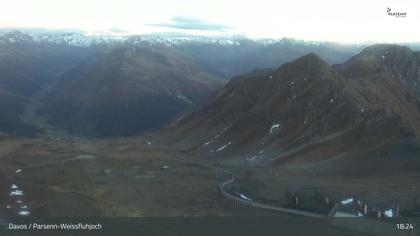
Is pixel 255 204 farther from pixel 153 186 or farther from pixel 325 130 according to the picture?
pixel 325 130

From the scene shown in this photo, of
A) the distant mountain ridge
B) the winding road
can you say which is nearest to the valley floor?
the winding road

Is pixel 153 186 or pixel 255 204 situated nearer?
pixel 255 204

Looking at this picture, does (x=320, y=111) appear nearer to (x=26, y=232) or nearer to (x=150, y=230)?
(x=150, y=230)

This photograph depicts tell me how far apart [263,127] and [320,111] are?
1661 cm

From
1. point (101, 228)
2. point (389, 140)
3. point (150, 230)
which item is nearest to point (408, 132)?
point (389, 140)

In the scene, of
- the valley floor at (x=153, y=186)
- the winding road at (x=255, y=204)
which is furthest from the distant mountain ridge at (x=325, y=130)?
the winding road at (x=255, y=204)

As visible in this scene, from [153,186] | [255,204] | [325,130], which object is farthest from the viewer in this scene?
[325,130]

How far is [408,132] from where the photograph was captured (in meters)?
139

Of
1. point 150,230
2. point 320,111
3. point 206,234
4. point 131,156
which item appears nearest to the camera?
point 206,234

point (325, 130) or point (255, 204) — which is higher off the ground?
point (255, 204)

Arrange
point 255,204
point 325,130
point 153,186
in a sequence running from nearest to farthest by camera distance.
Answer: point 255,204, point 153,186, point 325,130

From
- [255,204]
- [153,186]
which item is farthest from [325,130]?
[255,204]

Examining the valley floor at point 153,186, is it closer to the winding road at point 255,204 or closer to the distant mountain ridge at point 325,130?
the winding road at point 255,204

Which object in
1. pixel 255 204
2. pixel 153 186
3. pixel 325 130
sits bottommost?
pixel 325 130
